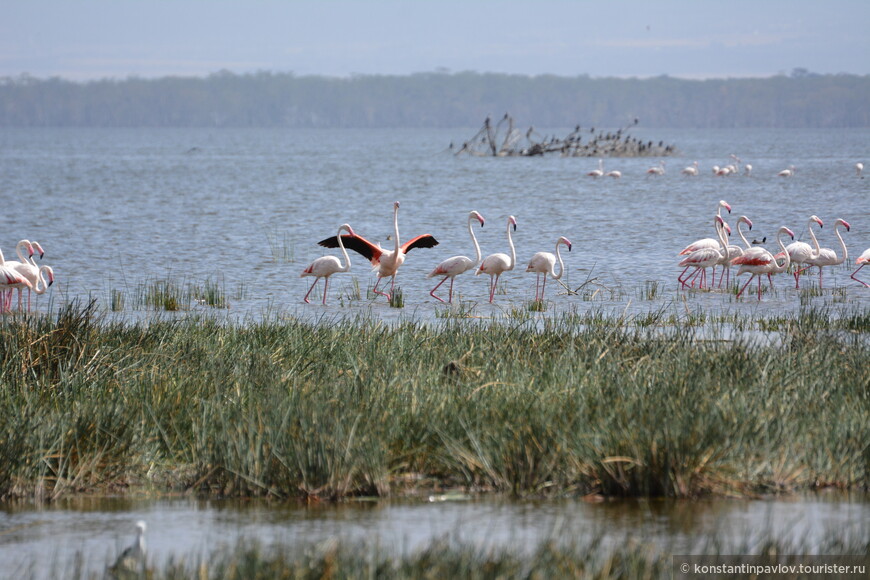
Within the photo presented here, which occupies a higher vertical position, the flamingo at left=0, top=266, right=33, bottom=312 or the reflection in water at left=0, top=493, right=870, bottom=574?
the reflection in water at left=0, top=493, right=870, bottom=574

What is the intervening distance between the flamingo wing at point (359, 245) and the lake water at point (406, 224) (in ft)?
2.24

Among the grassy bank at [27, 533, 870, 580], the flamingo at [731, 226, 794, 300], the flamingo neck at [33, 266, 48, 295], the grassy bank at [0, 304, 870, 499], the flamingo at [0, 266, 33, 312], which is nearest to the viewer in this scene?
the grassy bank at [27, 533, 870, 580]

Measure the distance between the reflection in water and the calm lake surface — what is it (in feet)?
0.05

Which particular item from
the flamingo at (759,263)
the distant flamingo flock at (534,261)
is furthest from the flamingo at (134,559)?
the flamingo at (759,263)

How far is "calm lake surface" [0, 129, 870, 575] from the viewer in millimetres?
4926

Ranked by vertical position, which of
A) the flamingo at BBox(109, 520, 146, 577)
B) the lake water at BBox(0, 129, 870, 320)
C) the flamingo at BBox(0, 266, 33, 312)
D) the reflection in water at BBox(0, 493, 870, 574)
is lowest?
the lake water at BBox(0, 129, 870, 320)

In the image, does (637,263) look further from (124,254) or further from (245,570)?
(245,570)

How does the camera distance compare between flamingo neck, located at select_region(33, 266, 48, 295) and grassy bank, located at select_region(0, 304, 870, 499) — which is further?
flamingo neck, located at select_region(33, 266, 48, 295)

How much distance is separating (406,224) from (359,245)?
632 inches

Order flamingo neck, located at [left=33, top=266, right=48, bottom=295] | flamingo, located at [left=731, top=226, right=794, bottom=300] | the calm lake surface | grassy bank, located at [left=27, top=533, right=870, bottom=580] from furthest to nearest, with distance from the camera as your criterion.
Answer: flamingo, located at [left=731, top=226, right=794, bottom=300], flamingo neck, located at [left=33, top=266, right=48, bottom=295], the calm lake surface, grassy bank, located at [left=27, top=533, right=870, bottom=580]

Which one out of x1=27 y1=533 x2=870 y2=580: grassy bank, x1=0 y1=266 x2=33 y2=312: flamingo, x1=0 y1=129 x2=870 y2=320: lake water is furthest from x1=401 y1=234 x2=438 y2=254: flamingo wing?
x1=27 y1=533 x2=870 y2=580: grassy bank

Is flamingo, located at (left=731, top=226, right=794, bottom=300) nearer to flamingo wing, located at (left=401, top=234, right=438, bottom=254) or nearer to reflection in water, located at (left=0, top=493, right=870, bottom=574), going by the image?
flamingo wing, located at (left=401, top=234, right=438, bottom=254)

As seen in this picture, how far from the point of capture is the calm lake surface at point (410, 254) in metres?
4.93

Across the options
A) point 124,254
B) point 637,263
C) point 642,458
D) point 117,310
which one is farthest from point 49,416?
point 124,254
